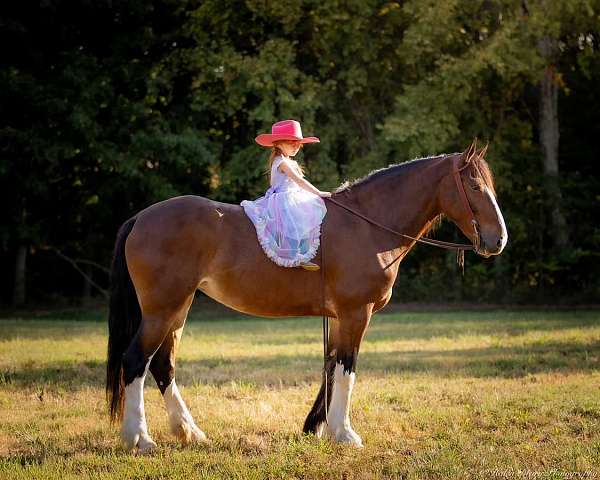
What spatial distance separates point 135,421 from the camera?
21.3ft

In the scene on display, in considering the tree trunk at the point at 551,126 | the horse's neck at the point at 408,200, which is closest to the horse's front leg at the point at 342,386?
the horse's neck at the point at 408,200

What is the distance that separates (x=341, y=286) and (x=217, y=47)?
17332mm

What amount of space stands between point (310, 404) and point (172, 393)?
6.17ft

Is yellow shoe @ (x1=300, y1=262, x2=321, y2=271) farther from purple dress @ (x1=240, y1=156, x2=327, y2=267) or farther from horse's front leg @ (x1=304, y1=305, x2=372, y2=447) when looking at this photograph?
horse's front leg @ (x1=304, y1=305, x2=372, y2=447)

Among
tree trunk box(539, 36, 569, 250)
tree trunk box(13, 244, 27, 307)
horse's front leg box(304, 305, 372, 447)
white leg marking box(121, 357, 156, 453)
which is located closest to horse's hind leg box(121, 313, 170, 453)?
white leg marking box(121, 357, 156, 453)

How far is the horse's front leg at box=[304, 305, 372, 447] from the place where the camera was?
664cm

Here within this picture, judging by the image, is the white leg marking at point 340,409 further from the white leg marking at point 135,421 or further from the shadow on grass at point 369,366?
the shadow on grass at point 369,366

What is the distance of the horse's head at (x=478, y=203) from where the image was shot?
6.69 metres

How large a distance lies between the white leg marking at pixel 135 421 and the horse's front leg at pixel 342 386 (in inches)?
55.7

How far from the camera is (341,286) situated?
6.78 meters

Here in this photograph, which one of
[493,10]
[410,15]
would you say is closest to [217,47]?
[410,15]

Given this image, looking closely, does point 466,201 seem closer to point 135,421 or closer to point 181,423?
point 181,423

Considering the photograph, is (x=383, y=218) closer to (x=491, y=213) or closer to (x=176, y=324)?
(x=491, y=213)

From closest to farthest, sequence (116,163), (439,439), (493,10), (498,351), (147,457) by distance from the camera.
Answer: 1. (147,457)
2. (439,439)
3. (498,351)
4. (116,163)
5. (493,10)
